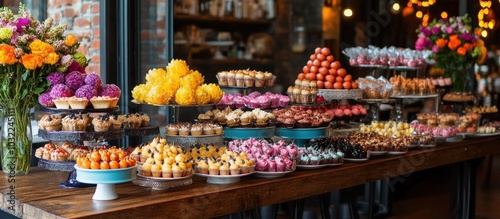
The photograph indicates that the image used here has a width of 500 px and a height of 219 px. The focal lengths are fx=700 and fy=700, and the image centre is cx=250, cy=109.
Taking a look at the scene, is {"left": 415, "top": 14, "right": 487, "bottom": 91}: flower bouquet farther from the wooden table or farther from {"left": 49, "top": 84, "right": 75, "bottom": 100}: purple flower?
{"left": 49, "top": 84, "right": 75, "bottom": 100}: purple flower

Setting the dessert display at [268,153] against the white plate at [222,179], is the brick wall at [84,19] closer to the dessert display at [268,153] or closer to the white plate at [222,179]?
the dessert display at [268,153]

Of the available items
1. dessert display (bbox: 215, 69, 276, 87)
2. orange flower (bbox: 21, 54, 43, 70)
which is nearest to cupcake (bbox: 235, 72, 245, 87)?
dessert display (bbox: 215, 69, 276, 87)

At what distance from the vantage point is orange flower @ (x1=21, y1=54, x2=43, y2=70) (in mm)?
3332

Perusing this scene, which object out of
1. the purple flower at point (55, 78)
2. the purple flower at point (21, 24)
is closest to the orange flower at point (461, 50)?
the purple flower at point (55, 78)

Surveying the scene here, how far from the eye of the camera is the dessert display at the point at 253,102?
13.2 feet

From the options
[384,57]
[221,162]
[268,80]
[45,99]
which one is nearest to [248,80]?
[268,80]

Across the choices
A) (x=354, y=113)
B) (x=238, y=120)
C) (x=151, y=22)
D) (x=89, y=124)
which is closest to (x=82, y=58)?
(x=89, y=124)

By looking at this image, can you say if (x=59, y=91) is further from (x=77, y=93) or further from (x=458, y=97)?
(x=458, y=97)

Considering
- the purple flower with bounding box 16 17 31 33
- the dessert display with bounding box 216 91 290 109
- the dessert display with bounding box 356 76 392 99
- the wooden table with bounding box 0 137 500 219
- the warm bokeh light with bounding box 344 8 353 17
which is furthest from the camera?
the warm bokeh light with bounding box 344 8 353 17

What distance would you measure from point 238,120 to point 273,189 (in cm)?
55

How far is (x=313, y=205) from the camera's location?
20.4 feet

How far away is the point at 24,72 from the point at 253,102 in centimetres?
127

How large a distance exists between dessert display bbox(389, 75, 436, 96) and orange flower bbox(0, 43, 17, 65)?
10.1ft

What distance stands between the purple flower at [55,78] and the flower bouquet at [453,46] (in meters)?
3.72
